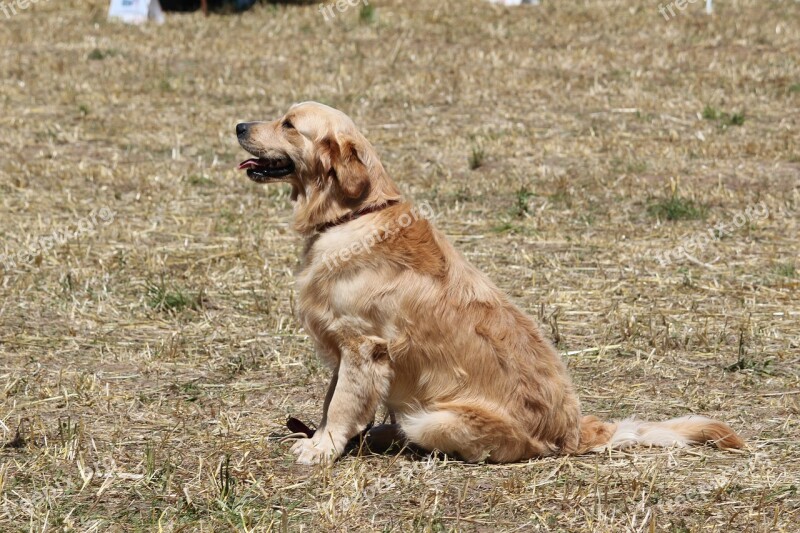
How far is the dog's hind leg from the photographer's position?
4.55m

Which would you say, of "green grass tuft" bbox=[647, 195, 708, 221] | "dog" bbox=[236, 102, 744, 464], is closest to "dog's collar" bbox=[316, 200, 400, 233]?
"dog" bbox=[236, 102, 744, 464]

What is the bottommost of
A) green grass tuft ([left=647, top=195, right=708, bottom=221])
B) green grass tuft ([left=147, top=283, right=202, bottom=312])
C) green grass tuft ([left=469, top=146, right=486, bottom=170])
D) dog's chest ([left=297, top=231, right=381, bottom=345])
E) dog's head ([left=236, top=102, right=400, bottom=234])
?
green grass tuft ([left=147, top=283, right=202, bottom=312])

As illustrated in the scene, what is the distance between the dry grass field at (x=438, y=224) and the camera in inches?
171

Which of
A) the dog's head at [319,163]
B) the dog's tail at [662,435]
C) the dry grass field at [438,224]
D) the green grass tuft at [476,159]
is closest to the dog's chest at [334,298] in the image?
the dog's head at [319,163]

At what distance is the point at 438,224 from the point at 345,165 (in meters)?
3.99

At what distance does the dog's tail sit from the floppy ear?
1.40 m

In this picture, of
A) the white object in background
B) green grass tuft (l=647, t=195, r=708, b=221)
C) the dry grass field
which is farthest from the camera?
the white object in background

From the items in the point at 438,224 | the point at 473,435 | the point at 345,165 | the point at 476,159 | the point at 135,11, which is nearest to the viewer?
the point at 473,435

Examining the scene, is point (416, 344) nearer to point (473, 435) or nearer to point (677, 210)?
point (473, 435)

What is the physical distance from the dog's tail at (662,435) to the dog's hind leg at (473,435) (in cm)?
20

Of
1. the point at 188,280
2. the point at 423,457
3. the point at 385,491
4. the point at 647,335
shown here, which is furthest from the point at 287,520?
the point at 188,280

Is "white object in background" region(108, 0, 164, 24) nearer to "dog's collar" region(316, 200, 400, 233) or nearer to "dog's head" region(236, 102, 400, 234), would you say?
"dog's head" region(236, 102, 400, 234)

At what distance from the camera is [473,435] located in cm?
457

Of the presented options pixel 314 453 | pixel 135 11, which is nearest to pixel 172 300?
pixel 314 453
